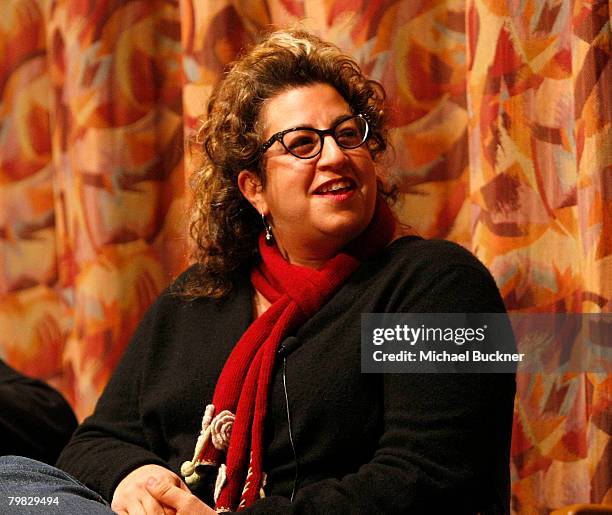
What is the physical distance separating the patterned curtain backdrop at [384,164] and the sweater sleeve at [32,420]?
9.8 inches

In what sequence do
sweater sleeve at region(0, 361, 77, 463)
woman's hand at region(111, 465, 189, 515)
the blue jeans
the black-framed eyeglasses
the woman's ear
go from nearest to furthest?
the blue jeans, woman's hand at region(111, 465, 189, 515), the black-framed eyeglasses, the woman's ear, sweater sleeve at region(0, 361, 77, 463)

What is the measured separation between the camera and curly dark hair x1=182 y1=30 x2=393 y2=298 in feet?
4.57

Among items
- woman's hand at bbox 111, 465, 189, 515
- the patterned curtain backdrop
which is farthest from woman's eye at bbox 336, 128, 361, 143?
woman's hand at bbox 111, 465, 189, 515

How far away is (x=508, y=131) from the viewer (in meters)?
1.45

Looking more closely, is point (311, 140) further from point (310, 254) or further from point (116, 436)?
point (116, 436)

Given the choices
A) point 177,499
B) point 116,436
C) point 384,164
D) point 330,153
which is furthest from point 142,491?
point 384,164

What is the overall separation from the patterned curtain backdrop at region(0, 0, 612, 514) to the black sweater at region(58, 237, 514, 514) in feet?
0.78

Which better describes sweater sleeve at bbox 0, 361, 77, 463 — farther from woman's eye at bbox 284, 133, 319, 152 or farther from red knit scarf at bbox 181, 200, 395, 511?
woman's eye at bbox 284, 133, 319, 152

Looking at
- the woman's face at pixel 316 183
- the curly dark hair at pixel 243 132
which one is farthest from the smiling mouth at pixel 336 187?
the curly dark hair at pixel 243 132

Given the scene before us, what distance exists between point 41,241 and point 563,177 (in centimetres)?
114

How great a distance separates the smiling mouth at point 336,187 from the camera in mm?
1316

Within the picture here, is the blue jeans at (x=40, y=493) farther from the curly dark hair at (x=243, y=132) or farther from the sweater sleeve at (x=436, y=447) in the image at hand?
the curly dark hair at (x=243, y=132)

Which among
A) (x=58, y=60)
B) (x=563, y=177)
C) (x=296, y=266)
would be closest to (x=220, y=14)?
(x=58, y=60)

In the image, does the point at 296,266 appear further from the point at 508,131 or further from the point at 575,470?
the point at 575,470
